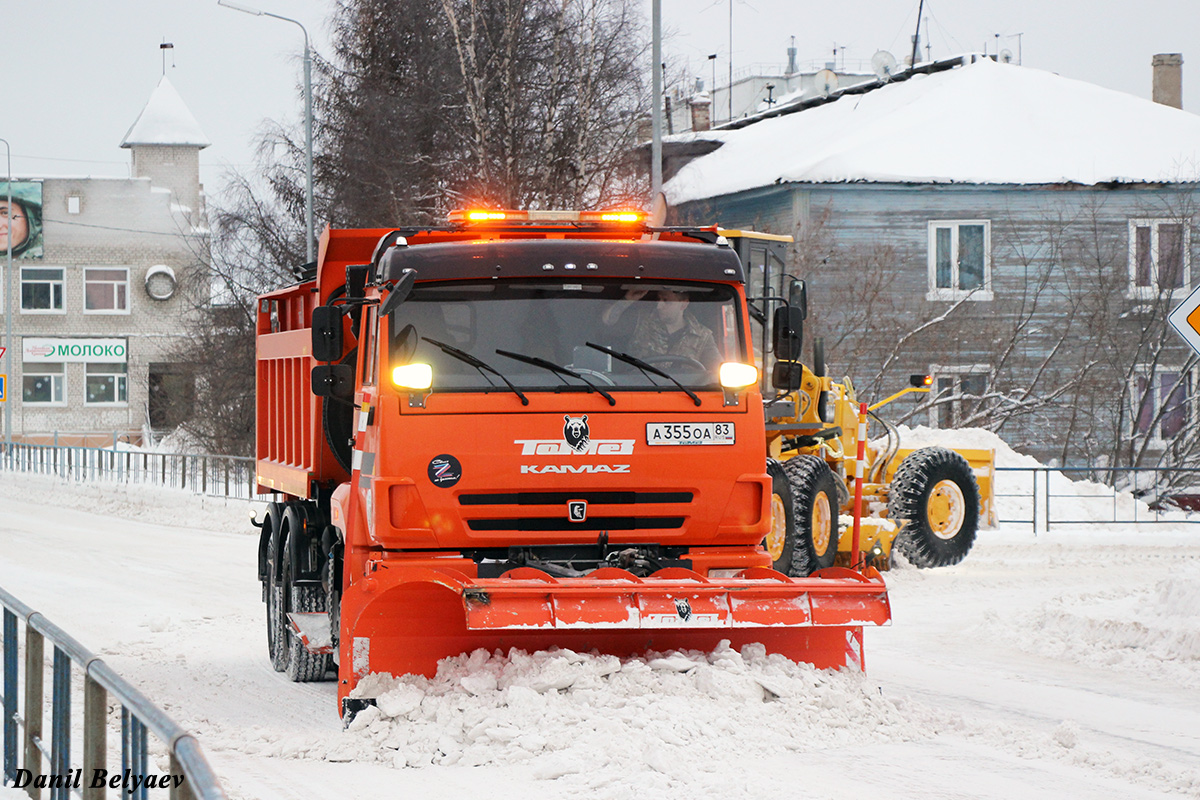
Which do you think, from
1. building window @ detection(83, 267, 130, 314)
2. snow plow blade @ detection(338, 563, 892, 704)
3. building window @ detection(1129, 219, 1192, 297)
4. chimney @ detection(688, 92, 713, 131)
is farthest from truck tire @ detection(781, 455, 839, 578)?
building window @ detection(83, 267, 130, 314)

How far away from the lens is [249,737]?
816 centimetres

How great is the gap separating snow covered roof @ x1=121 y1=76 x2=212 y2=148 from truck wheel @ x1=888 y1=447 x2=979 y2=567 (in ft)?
181

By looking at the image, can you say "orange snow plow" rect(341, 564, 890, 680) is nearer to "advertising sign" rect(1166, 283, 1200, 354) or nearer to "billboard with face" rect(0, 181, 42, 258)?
"advertising sign" rect(1166, 283, 1200, 354)

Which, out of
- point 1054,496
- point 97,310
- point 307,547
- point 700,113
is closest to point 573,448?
point 307,547

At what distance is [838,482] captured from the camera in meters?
15.8

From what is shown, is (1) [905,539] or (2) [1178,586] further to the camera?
(1) [905,539]

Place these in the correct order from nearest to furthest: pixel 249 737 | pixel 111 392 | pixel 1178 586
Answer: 1. pixel 249 737
2. pixel 1178 586
3. pixel 111 392

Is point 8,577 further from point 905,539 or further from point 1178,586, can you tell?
point 1178,586

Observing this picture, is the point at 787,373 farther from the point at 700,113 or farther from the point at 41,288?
the point at 41,288

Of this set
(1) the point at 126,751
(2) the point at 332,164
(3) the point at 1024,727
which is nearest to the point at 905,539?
(3) the point at 1024,727

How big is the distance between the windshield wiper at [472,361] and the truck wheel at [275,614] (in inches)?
130

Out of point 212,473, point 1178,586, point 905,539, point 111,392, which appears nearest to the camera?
point 1178,586

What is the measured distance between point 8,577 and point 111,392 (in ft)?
157

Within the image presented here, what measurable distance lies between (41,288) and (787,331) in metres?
58.9
